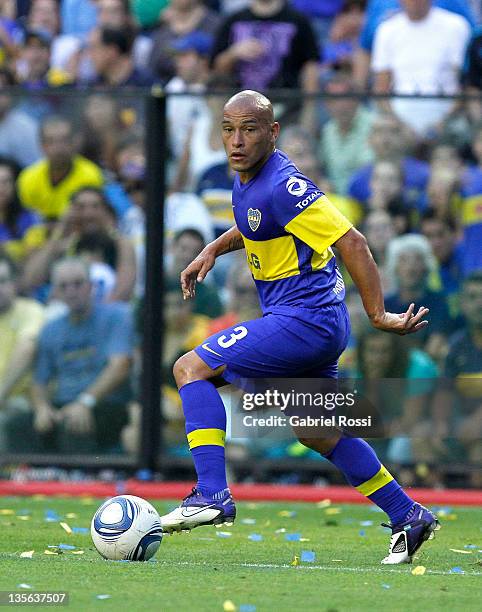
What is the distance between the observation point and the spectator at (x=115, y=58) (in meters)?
13.4

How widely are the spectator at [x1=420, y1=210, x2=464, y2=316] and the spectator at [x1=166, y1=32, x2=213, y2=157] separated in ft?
6.72

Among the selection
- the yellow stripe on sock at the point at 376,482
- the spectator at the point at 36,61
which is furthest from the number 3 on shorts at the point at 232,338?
the spectator at the point at 36,61

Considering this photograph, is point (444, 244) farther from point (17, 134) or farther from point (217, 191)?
point (17, 134)

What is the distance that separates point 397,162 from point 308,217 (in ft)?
15.3

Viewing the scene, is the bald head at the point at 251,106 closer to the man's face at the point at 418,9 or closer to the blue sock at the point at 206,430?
the blue sock at the point at 206,430

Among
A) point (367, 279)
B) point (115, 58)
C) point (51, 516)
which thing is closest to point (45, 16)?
point (115, 58)

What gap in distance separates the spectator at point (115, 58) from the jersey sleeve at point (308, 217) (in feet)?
23.3

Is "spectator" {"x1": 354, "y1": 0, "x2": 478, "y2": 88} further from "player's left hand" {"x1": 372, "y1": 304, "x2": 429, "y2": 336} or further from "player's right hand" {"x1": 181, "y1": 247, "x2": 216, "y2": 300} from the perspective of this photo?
"player's left hand" {"x1": 372, "y1": 304, "x2": 429, "y2": 336}

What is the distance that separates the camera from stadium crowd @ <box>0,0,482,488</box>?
10.9 meters

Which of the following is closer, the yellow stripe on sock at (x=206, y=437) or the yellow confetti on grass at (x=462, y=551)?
the yellow stripe on sock at (x=206, y=437)

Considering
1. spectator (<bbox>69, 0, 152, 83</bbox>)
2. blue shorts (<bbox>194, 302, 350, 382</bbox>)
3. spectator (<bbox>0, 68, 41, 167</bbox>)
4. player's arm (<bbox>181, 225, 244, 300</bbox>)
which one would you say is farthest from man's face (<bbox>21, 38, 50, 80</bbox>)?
blue shorts (<bbox>194, 302, 350, 382</bbox>)

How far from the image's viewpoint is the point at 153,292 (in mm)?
11266

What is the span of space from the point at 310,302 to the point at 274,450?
4.67m

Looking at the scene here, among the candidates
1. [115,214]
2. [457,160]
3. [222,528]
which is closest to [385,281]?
[457,160]
